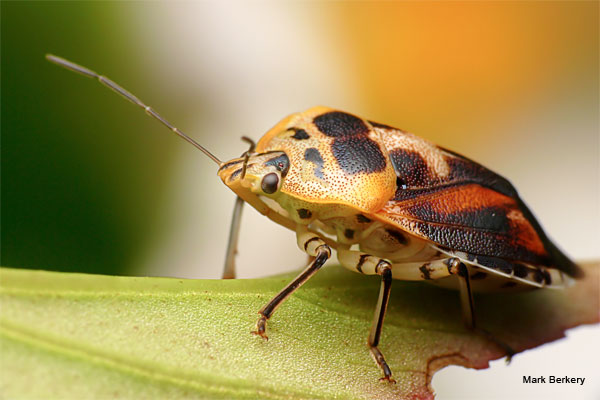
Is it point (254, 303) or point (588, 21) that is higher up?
point (588, 21)

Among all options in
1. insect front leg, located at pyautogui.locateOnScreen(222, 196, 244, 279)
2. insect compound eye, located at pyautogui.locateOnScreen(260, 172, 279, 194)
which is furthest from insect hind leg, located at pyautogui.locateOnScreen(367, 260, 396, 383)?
insect front leg, located at pyautogui.locateOnScreen(222, 196, 244, 279)

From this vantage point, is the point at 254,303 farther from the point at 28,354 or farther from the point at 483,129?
the point at 483,129

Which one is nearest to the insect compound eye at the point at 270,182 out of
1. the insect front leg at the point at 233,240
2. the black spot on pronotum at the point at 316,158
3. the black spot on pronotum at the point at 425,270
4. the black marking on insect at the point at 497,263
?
the black spot on pronotum at the point at 316,158

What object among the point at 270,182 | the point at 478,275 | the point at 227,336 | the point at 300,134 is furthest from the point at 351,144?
the point at 227,336

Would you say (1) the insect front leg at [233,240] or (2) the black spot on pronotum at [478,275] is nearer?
(2) the black spot on pronotum at [478,275]

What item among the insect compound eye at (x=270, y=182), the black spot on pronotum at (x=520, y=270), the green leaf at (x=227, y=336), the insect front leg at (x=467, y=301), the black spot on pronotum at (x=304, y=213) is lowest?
the green leaf at (x=227, y=336)

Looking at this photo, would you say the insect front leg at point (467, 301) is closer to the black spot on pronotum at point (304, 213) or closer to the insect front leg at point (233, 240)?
the black spot on pronotum at point (304, 213)

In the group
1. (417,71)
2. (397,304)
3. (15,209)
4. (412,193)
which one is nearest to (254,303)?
(397,304)
